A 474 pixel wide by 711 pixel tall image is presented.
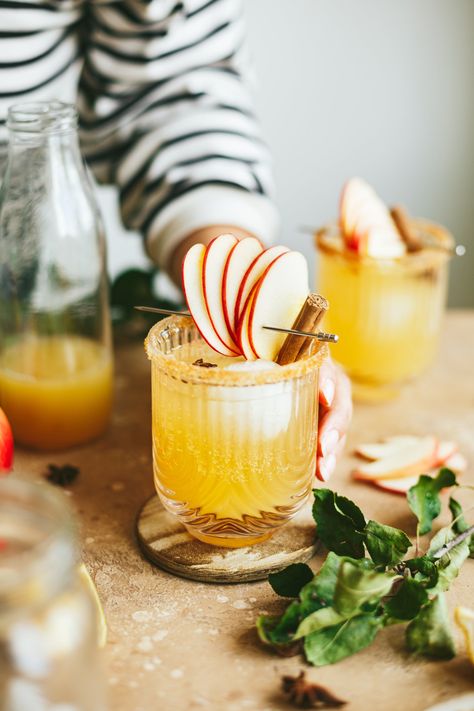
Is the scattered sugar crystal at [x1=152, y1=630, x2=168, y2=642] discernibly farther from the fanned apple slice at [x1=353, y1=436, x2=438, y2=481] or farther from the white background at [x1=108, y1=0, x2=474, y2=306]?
the white background at [x1=108, y1=0, x2=474, y2=306]

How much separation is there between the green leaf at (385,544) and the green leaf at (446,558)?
0.03 meters

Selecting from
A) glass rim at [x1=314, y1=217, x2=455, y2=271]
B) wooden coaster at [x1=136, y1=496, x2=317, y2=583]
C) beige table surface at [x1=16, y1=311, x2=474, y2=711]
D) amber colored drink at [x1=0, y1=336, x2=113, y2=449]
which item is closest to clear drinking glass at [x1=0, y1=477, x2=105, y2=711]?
beige table surface at [x1=16, y1=311, x2=474, y2=711]

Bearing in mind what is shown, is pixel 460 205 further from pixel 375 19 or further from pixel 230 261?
pixel 230 261

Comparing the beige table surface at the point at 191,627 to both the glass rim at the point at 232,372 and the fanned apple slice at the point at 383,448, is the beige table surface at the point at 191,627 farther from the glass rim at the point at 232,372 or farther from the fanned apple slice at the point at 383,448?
the glass rim at the point at 232,372

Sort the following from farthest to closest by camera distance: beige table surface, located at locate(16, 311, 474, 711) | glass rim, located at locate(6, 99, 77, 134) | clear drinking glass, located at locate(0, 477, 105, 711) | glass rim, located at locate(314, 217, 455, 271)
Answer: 1. glass rim, located at locate(314, 217, 455, 271)
2. glass rim, located at locate(6, 99, 77, 134)
3. beige table surface, located at locate(16, 311, 474, 711)
4. clear drinking glass, located at locate(0, 477, 105, 711)

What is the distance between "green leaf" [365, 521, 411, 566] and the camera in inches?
26.1

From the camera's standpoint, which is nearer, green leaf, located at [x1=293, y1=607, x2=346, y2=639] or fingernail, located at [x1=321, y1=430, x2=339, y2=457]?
green leaf, located at [x1=293, y1=607, x2=346, y2=639]

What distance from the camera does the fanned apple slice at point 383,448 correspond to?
901mm

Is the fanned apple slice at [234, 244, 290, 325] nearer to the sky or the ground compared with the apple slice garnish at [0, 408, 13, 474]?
nearer to the sky

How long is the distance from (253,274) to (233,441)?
148 millimetres

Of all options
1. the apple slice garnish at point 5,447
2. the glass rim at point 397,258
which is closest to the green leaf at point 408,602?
the apple slice garnish at point 5,447

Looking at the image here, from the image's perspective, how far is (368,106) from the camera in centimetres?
170

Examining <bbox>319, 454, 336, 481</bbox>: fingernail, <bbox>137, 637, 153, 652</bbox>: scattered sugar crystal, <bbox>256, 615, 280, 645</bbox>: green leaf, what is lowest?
<bbox>137, 637, 153, 652</bbox>: scattered sugar crystal

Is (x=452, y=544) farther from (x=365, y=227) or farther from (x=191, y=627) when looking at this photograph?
(x=365, y=227)
